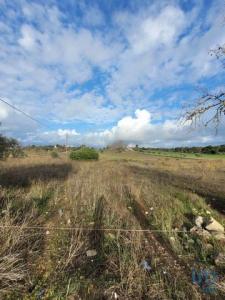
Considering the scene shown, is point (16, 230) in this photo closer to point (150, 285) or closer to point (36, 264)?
point (36, 264)

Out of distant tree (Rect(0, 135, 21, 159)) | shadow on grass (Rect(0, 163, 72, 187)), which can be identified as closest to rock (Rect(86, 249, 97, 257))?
distant tree (Rect(0, 135, 21, 159))

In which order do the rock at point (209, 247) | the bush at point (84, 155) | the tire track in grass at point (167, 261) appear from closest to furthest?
the tire track in grass at point (167, 261)
the rock at point (209, 247)
the bush at point (84, 155)

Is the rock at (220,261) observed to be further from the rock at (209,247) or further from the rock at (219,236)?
the rock at (219,236)

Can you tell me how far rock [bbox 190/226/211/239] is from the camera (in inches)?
195

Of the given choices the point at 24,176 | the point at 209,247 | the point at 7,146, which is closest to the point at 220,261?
the point at 209,247

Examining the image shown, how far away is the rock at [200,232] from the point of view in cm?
495

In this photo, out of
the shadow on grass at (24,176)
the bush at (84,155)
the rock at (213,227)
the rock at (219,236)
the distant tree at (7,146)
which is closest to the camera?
the rock at (219,236)

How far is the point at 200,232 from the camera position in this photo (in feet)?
16.7

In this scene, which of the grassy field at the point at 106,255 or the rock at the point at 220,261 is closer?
the grassy field at the point at 106,255

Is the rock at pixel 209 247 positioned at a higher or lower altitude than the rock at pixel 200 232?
lower

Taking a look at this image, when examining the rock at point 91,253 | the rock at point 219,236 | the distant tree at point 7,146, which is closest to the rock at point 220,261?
the rock at point 219,236

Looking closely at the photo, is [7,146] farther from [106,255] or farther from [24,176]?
[24,176]

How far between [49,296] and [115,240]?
2.01 meters

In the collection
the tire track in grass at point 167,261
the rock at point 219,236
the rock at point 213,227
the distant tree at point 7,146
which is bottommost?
the tire track in grass at point 167,261
